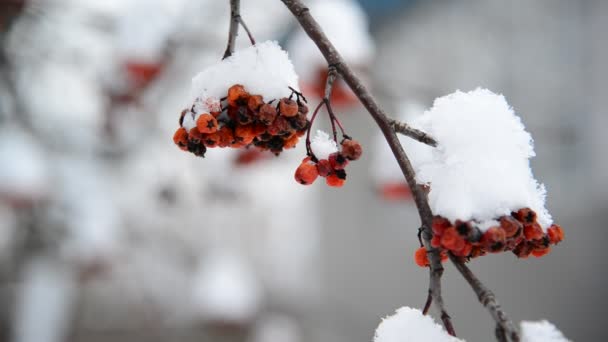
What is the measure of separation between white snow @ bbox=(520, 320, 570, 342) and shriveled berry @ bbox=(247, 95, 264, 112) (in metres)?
0.56

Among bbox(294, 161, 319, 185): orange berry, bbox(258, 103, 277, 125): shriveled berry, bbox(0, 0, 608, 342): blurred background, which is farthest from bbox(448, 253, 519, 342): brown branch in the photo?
bbox(0, 0, 608, 342): blurred background

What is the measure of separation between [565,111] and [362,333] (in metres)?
3.38

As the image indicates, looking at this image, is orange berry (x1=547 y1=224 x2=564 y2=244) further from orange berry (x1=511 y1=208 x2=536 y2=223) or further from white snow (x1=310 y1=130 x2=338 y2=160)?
white snow (x1=310 y1=130 x2=338 y2=160)

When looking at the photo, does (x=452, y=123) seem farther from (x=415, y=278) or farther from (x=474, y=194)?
(x=415, y=278)

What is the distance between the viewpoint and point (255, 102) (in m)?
0.96

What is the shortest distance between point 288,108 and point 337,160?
12cm

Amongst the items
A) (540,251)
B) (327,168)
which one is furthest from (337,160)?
(540,251)

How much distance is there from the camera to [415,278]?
259 inches

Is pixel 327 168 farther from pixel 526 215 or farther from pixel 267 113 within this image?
pixel 526 215

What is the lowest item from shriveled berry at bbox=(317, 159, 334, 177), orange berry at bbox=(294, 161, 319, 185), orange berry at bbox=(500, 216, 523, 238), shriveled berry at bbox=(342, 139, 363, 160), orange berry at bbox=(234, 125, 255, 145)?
orange berry at bbox=(500, 216, 523, 238)

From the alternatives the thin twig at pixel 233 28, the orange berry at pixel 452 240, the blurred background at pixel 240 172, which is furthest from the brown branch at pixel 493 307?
the blurred background at pixel 240 172

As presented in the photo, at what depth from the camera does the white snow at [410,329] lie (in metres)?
0.85

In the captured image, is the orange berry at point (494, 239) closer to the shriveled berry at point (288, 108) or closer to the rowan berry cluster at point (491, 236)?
the rowan berry cluster at point (491, 236)

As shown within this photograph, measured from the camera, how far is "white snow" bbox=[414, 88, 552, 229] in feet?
2.74
